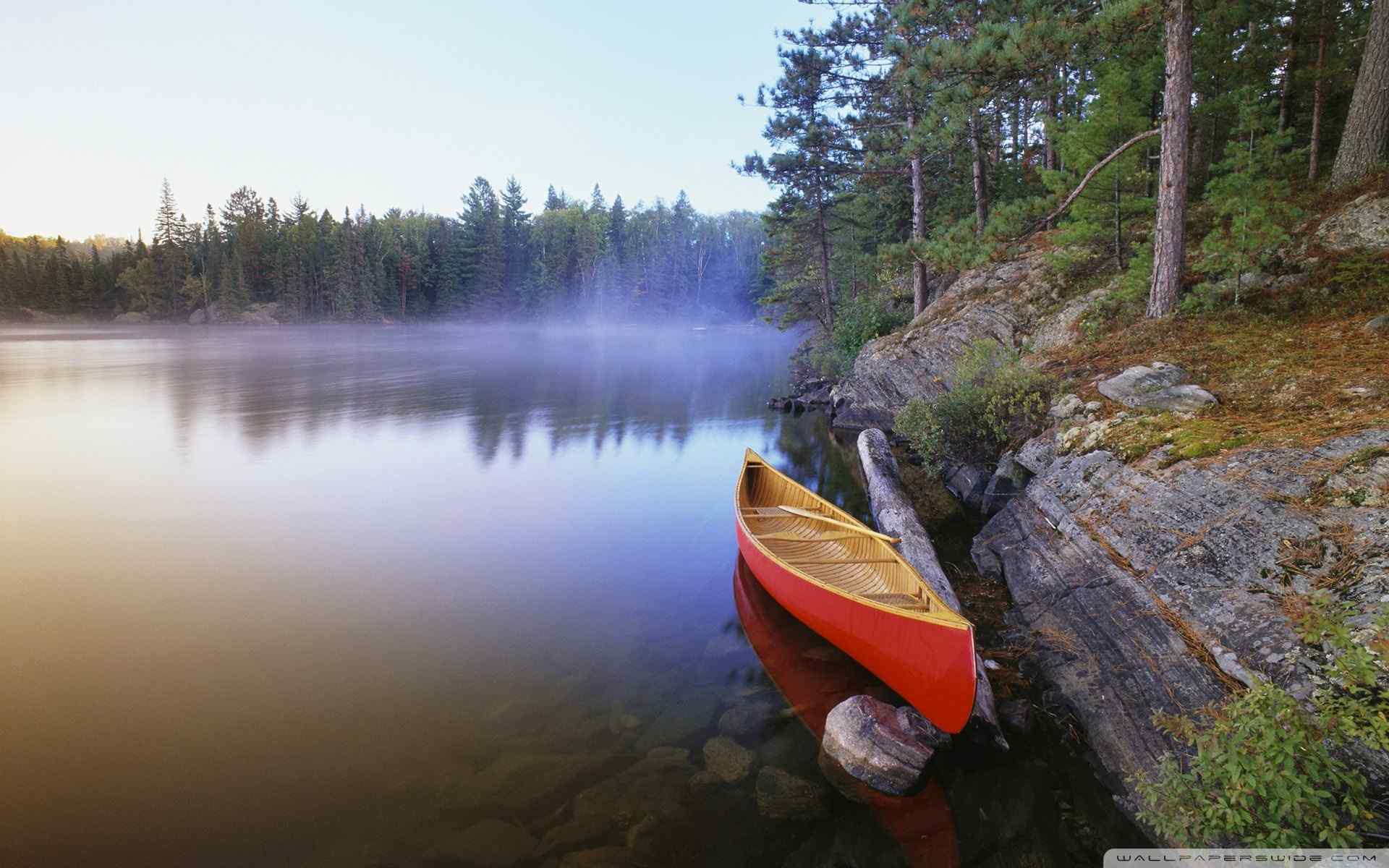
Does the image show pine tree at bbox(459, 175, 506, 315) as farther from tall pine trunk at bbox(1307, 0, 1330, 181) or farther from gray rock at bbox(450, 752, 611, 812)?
gray rock at bbox(450, 752, 611, 812)

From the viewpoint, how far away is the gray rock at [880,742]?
16.4 ft

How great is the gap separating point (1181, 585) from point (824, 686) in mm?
3262

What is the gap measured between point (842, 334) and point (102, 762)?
23167 millimetres

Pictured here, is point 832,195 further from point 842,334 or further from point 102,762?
point 102,762

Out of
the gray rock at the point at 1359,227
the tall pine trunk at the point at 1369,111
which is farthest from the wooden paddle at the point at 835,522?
the tall pine trunk at the point at 1369,111

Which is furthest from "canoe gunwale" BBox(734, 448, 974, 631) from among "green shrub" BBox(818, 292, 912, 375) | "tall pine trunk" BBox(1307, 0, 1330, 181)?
"green shrub" BBox(818, 292, 912, 375)

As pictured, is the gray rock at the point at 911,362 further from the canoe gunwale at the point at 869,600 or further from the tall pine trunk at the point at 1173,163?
the canoe gunwale at the point at 869,600

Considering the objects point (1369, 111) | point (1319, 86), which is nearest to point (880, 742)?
point (1369, 111)

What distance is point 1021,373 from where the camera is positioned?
10969 mm

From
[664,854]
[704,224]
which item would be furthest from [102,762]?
[704,224]

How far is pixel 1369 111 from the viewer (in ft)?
35.7

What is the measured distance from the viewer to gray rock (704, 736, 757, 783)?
208 inches

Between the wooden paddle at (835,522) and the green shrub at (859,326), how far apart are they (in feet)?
46.7

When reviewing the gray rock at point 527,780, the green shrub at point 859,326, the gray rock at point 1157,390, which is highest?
the green shrub at point 859,326
